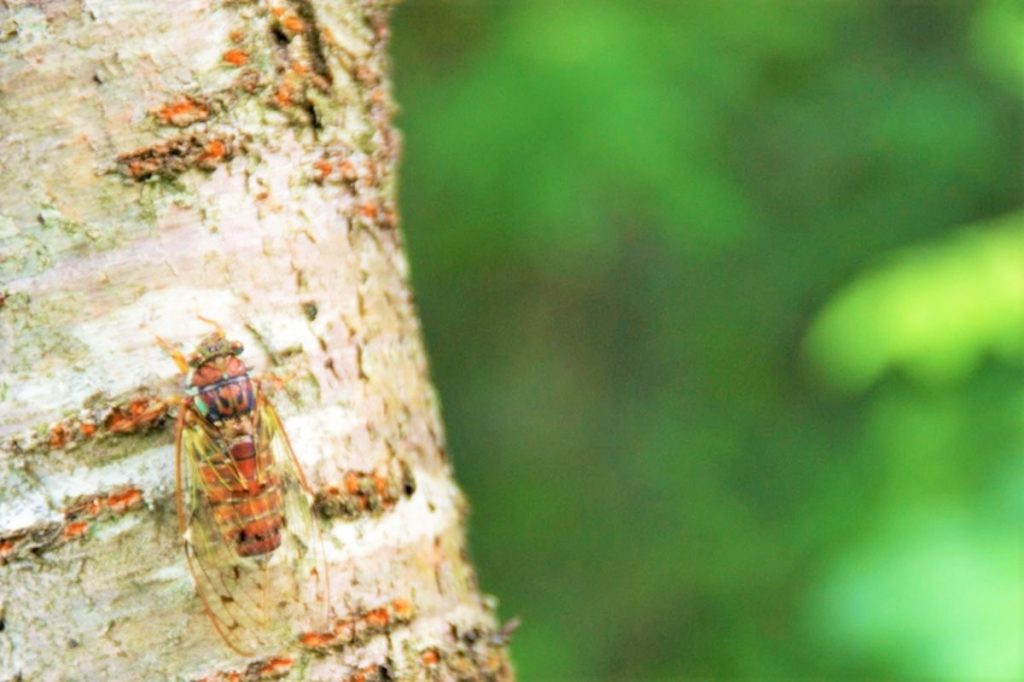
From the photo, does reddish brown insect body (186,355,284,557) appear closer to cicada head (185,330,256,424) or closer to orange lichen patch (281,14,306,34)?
cicada head (185,330,256,424)

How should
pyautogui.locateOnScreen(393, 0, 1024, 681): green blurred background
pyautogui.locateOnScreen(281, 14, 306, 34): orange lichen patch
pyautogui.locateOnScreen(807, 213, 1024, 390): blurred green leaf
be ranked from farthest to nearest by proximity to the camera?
pyautogui.locateOnScreen(393, 0, 1024, 681): green blurred background → pyautogui.locateOnScreen(807, 213, 1024, 390): blurred green leaf → pyautogui.locateOnScreen(281, 14, 306, 34): orange lichen patch

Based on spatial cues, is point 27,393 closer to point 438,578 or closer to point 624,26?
point 438,578

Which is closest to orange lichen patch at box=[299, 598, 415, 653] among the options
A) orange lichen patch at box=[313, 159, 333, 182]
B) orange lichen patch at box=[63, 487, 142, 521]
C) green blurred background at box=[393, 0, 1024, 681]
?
orange lichen patch at box=[63, 487, 142, 521]

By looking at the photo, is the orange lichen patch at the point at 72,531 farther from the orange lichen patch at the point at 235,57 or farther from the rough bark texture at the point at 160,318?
the orange lichen patch at the point at 235,57

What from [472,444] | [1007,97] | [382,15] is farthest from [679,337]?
[382,15]

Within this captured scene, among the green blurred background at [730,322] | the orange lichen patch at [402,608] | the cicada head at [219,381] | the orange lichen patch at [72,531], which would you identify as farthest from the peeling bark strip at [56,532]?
the green blurred background at [730,322]

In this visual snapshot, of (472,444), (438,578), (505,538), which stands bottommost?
(438,578)
